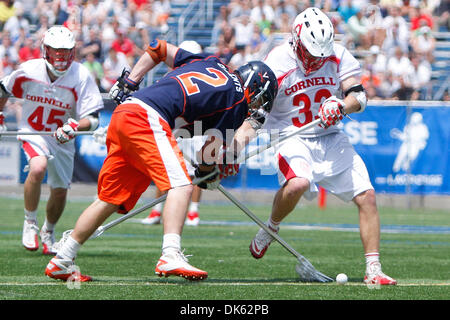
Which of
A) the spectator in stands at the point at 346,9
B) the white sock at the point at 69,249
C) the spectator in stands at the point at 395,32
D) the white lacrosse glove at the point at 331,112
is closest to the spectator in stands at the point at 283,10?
the spectator in stands at the point at 346,9

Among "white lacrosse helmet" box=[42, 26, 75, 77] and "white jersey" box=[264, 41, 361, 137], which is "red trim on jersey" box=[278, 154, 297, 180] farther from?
"white lacrosse helmet" box=[42, 26, 75, 77]

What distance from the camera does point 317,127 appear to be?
21.9 ft

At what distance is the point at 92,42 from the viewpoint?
1872 centimetres

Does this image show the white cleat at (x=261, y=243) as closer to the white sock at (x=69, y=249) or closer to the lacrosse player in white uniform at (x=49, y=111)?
the white sock at (x=69, y=249)

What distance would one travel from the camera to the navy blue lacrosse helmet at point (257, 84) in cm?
576

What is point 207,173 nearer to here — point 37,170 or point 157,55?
point 157,55

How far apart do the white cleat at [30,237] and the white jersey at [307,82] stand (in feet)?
9.46

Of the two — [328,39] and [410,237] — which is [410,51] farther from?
[328,39]

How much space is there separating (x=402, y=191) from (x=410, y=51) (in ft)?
13.8

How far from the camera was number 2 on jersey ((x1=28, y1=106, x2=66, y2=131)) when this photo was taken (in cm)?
825

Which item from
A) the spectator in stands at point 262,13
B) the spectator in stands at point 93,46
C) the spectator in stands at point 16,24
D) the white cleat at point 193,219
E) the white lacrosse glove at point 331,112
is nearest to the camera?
the white lacrosse glove at point 331,112

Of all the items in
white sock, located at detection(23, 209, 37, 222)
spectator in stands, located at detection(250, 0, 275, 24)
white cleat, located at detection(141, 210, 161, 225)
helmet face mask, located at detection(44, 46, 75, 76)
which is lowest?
white cleat, located at detection(141, 210, 161, 225)

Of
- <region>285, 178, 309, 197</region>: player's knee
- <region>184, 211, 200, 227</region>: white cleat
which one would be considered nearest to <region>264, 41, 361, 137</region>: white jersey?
<region>285, 178, 309, 197</region>: player's knee
